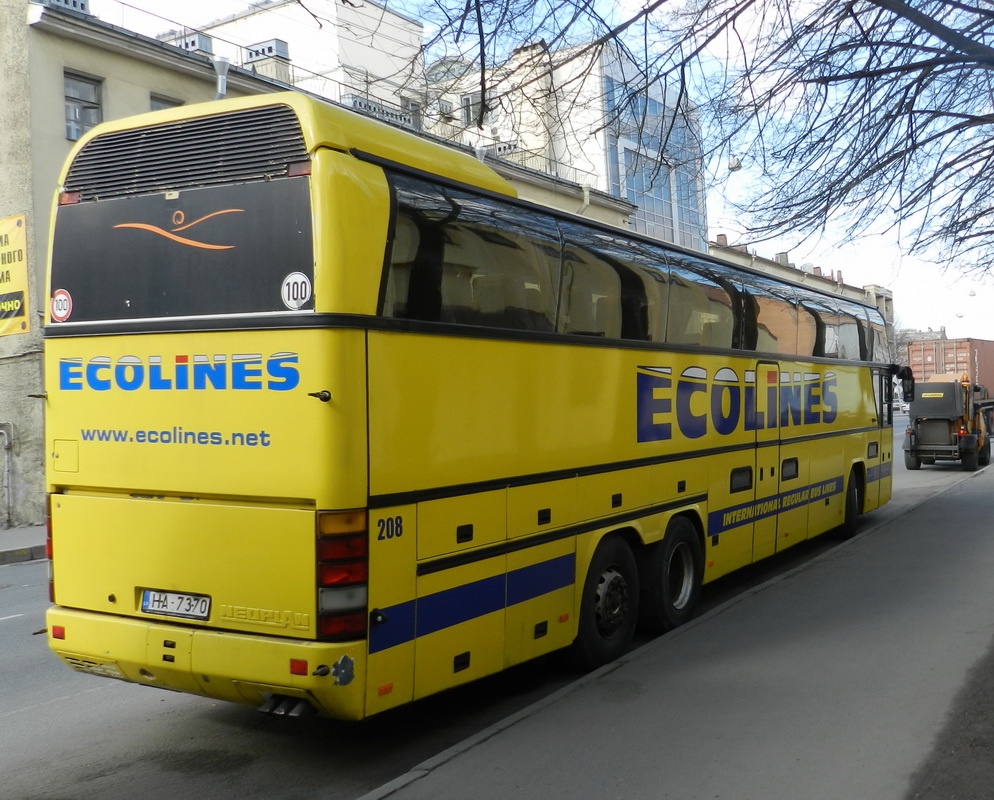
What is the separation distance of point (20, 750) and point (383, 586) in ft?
8.32

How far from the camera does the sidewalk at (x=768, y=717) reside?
465 cm

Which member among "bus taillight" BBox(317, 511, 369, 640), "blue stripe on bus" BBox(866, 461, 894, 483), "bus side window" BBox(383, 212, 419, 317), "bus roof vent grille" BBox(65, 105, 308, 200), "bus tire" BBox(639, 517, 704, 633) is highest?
"bus roof vent grille" BBox(65, 105, 308, 200)

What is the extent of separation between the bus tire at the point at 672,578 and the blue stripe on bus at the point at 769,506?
0.47 meters

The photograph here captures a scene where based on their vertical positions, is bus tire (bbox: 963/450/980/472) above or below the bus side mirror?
below

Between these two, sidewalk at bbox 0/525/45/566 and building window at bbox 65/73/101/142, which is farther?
building window at bbox 65/73/101/142

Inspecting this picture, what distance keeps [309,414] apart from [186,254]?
1207mm

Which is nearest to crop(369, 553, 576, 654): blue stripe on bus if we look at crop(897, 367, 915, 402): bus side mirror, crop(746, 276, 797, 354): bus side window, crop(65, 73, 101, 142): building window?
crop(746, 276, 797, 354): bus side window

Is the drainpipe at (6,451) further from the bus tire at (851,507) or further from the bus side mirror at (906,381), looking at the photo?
the bus side mirror at (906,381)

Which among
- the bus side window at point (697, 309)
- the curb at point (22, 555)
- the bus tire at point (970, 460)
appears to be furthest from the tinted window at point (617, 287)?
the bus tire at point (970, 460)

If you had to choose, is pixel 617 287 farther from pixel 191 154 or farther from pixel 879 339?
pixel 879 339

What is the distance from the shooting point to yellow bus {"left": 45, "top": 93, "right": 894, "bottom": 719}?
4.82 metres

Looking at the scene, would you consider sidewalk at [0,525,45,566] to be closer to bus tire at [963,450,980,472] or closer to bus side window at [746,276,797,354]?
bus side window at [746,276,797,354]

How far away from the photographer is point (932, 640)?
7.12 meters

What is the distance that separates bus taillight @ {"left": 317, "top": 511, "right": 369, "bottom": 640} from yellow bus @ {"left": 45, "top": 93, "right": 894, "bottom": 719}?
1 cm
